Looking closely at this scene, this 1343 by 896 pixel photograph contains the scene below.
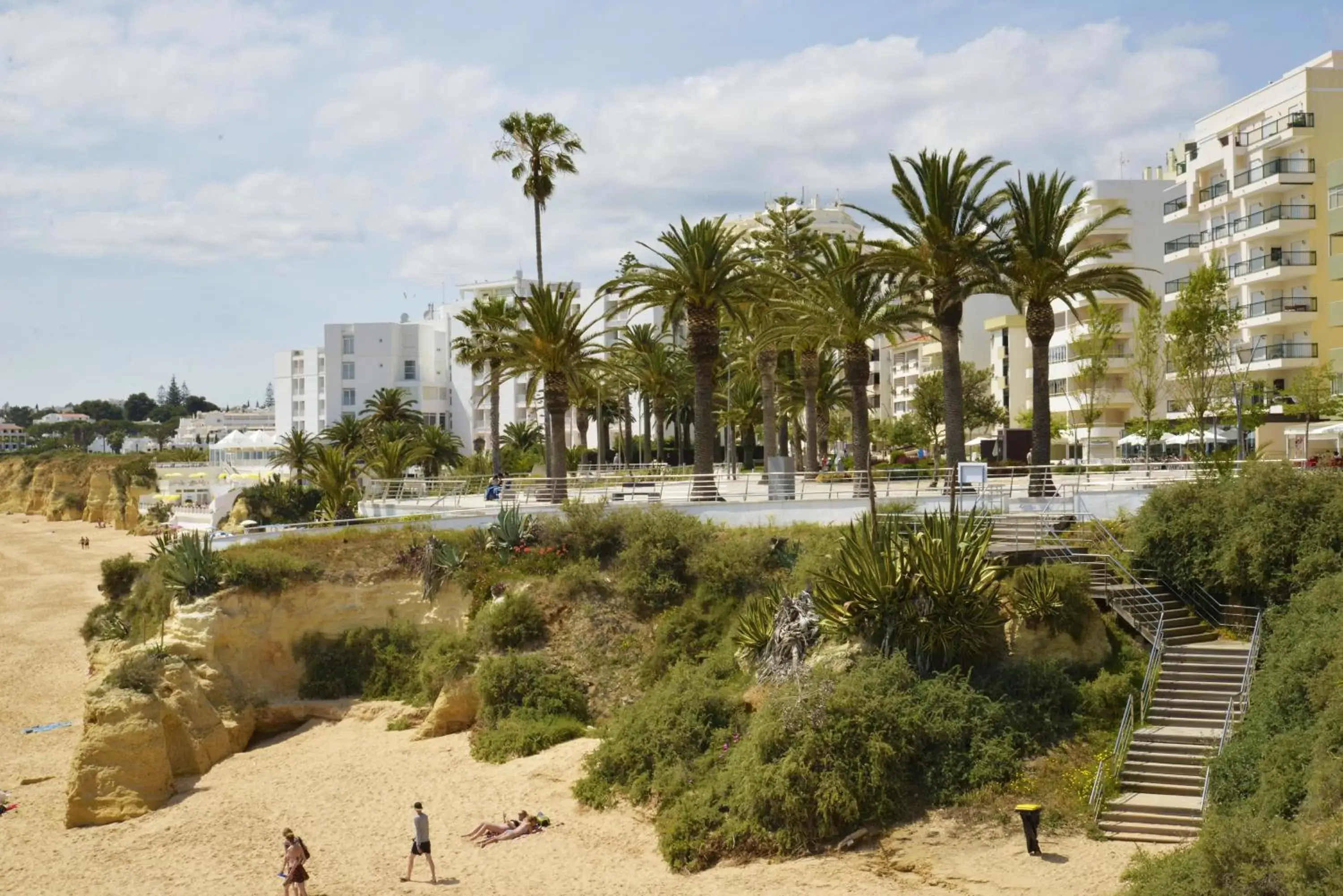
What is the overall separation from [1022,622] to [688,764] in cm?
659

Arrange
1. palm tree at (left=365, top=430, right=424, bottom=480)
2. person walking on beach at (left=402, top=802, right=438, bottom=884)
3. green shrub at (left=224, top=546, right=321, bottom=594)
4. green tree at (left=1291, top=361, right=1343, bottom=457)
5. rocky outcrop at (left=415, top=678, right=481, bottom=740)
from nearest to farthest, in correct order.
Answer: person walking on beach at (left=402, top=802, right=438, bottom=884) < rocky outcrop at (left=415, top=678, right=481, bottom=740) < green shrub at (left=224, top=546, right=321, bottom=594) < green tree at (left=1291, top=361, right=1343, bottom=457) < palm tree at (left=365, top=430, right=424, bottom=480)

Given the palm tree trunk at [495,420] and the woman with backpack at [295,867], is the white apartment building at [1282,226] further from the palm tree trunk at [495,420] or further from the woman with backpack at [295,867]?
the woman with backpack at [295,867]

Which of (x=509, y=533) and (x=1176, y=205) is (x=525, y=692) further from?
(x=1176, y=205)

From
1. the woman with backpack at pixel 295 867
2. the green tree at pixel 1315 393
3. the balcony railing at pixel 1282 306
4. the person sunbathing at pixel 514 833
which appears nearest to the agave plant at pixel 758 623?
the person sunbathing at pixel 514 833

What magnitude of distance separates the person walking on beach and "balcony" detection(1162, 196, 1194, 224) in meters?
50.6

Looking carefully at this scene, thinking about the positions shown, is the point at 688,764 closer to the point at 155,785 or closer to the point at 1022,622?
the point at 1022,622

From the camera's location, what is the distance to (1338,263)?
38250 mm

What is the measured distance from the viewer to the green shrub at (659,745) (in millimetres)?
21016

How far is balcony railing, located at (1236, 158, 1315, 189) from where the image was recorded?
4969 cm

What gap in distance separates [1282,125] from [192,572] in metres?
46.3

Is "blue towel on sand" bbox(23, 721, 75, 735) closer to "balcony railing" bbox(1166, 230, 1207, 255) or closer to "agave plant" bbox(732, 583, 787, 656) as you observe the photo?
"agave plant" bbox(732, 583, 787, 656)

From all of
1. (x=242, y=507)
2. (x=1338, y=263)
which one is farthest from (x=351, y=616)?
(x=242, y=507)

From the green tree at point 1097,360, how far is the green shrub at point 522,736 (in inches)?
1057

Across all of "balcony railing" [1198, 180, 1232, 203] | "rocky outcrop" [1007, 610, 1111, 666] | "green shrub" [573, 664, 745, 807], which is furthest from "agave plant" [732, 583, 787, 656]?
"balcony railing" [1198, 180, 1232, 203]
